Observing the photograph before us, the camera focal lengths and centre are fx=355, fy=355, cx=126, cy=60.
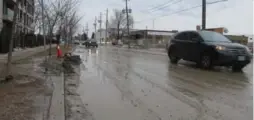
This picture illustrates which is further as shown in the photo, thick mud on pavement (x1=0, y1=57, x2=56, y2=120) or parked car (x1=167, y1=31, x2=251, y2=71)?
parked car (x1=167, y1=31, x2=251, y2=71)

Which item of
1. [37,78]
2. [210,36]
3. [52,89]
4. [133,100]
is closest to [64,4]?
[210,36]

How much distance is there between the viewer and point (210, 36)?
1524 centimetres

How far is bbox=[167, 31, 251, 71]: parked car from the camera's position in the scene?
13.8 meters

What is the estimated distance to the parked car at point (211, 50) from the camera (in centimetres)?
1375

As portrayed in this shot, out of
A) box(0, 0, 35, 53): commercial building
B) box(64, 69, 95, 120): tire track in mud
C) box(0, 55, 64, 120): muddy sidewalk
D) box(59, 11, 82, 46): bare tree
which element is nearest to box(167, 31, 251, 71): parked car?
box(64, 69, 95, 120): tire track in mud

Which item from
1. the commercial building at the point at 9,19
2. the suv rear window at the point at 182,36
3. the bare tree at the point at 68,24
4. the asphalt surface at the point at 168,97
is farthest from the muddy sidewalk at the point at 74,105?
the bare tree at the point at 68,24

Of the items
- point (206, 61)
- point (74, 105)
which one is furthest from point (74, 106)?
point (206, 61)

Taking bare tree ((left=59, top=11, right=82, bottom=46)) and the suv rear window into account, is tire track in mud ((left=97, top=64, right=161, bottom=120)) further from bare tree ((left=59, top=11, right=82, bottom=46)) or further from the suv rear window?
bare tree ((left=59, top=11, right=82, bottom=46))

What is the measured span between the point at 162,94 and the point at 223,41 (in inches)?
296

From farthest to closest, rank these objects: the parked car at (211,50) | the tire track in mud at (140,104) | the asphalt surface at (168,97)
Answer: the parked car at (211,50) → the asphalt surface at (168,97) → the tire track in mud at (140,104)

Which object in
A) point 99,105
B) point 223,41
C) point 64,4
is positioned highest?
point 64,4

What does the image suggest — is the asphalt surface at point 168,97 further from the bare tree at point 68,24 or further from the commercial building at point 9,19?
the bare tree at point 68,24

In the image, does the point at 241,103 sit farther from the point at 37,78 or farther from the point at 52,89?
the point at 37,78

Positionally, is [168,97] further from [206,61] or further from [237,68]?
[237,68]
